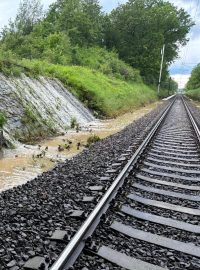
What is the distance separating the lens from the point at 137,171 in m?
7.62

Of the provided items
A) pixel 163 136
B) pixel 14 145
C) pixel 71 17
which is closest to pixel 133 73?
pixel 71 17

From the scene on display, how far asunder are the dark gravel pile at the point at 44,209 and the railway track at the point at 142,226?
219 mm

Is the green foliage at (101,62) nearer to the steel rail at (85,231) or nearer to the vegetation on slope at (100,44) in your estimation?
the vegetation on slope at (100,44)

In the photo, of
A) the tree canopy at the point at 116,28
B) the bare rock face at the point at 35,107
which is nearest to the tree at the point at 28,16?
the tree canopy at the point at 116,28

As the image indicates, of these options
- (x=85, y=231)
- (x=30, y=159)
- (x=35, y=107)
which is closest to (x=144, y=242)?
(x=85, y=231)

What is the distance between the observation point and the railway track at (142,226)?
385 centimetres

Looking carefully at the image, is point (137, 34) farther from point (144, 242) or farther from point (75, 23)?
point (144, 242)

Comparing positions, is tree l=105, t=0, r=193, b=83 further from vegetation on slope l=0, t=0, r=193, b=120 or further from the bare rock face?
the bare rock face

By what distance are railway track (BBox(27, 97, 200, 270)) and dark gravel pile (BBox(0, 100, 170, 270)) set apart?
0.72 feet

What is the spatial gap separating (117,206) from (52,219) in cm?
94

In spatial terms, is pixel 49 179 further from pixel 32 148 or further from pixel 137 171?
pixel 32 148

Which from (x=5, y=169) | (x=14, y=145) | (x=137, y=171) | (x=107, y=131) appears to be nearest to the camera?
(x=137, y=171)

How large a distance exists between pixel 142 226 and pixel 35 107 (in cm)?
1044

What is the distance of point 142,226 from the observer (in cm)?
480
